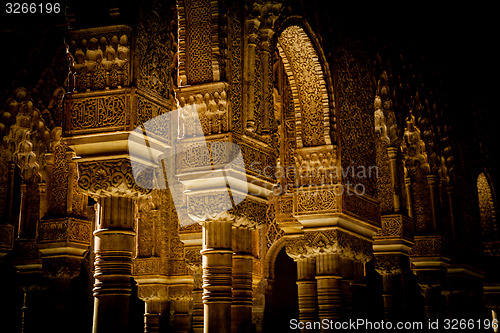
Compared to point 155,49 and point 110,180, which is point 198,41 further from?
point 110,180

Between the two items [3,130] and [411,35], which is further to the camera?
[411,35]

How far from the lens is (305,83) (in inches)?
295

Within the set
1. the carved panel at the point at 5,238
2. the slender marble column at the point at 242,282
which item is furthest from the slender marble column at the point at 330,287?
the carved panel at the point at 5,238

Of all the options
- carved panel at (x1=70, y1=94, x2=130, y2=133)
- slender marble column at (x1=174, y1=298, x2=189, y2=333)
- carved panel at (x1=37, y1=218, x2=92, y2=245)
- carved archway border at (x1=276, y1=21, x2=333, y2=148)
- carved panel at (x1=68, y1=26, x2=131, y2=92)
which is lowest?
slender marble column at (x1=174, y1=298, x2=189, y2=333)

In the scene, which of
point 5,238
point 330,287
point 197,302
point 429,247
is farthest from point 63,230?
point 429,247

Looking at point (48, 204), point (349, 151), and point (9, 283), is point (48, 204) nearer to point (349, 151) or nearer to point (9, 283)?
point (349, 151)

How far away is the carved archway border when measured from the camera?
7.28 meters

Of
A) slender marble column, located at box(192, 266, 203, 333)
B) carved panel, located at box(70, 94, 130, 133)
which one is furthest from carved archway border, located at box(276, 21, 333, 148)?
slender marble column, located at box(192, 266, 203, 333)

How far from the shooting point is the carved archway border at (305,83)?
23.9 ft

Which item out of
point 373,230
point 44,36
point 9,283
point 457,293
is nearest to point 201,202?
point 373,230

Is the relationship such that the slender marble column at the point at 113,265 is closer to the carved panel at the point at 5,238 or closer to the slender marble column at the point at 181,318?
the carved panel at the point at 5,238

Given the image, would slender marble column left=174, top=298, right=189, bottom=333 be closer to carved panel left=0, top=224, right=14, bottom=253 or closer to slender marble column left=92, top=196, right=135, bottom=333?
carved panel left=0, top=224, right=14, bottom=253

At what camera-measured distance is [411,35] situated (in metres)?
9.97

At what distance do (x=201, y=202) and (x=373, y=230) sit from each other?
10.4 feet
